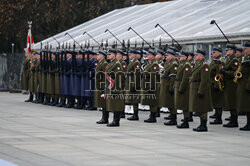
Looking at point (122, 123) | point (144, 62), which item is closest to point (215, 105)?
point (122, 123)

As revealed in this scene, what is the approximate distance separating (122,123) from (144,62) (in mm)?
3383

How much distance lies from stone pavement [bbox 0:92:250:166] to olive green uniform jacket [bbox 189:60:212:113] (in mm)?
562

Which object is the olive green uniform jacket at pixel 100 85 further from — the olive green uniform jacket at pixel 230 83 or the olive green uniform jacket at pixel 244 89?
the olive green uniform jacket at pixel 244 89

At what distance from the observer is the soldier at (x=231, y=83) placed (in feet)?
47.4

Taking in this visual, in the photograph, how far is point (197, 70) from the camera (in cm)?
1338

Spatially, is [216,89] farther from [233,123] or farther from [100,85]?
[100,85]

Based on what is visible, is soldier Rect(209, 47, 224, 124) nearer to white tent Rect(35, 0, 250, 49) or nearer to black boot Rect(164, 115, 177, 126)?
black boot Rect(164, 115, 177, 126)

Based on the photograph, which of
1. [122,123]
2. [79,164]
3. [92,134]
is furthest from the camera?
[122,123]

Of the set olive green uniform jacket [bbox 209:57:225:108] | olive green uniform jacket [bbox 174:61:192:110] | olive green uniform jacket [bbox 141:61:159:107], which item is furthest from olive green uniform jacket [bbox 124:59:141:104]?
olive green uniform jacket [bbox 174:61:192:110]

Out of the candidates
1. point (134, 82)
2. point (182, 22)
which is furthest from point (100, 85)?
point (182, 22)

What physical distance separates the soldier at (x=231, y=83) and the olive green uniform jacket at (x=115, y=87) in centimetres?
244

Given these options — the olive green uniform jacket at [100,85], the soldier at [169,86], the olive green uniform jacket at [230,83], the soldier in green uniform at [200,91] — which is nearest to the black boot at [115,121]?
the olive green uniform jacket at [100,85]

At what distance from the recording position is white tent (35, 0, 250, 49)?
61.4ft

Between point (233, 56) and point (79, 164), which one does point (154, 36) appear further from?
point (79, 164)
